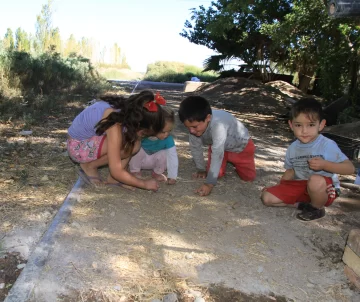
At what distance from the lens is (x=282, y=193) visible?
3.35 metres

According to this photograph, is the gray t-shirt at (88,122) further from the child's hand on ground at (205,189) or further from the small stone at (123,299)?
the small stone at (123,299)

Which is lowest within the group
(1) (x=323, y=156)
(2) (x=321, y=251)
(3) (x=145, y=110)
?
(2) (x=321, y=251)

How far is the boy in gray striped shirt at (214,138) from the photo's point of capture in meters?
3.36

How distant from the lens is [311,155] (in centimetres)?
320

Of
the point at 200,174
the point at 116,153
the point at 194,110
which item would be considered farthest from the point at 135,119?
the point at 200,174

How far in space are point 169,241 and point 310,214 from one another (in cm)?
132

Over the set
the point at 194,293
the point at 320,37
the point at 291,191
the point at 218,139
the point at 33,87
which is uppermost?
the point at 320,37

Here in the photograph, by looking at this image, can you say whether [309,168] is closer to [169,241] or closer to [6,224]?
[169,241]

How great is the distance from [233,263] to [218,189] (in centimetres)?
147

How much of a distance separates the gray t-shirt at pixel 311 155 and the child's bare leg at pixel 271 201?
29 cm

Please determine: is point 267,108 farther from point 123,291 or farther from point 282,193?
point 123,291

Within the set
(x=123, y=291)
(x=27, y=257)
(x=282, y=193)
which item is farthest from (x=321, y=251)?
(x=27, y=257)

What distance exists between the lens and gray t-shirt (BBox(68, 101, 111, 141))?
131 inches

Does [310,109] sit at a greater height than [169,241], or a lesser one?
greater
